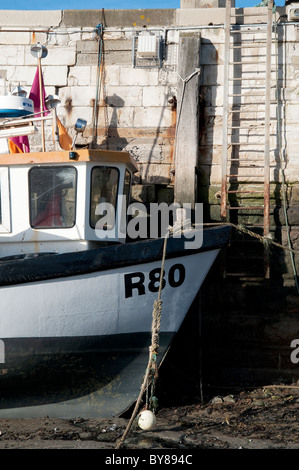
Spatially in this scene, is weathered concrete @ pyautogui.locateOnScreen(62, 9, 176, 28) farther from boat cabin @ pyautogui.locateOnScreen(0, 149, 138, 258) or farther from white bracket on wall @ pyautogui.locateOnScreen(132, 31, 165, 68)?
boat cabin @ pyautogui.locateOnScreen(0, 149, 138, 258)

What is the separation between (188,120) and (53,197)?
8.47 ft

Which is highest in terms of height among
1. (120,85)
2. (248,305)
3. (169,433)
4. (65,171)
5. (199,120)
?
(120,85)

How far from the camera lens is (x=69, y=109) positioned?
8695mm

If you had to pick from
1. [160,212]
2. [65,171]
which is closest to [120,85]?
[160,212]

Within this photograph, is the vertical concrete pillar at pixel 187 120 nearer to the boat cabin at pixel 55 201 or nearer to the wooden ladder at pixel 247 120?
the wooden ladder at pixel 247 120

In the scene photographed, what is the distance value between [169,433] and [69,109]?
4845 millimetres

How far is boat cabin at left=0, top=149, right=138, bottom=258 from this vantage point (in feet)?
20.8

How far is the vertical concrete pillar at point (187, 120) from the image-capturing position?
803cm

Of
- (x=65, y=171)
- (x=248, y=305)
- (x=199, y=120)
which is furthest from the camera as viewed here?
(x=199, y=120)

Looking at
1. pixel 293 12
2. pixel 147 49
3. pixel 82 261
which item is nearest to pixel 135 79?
pixel 147 49

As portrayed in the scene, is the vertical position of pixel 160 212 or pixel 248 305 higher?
pixel 160 212

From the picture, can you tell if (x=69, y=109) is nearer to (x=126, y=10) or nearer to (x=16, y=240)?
(x=126, y=10)

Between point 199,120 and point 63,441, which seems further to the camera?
point 199,120

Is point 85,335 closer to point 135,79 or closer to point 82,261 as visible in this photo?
point 82,261
